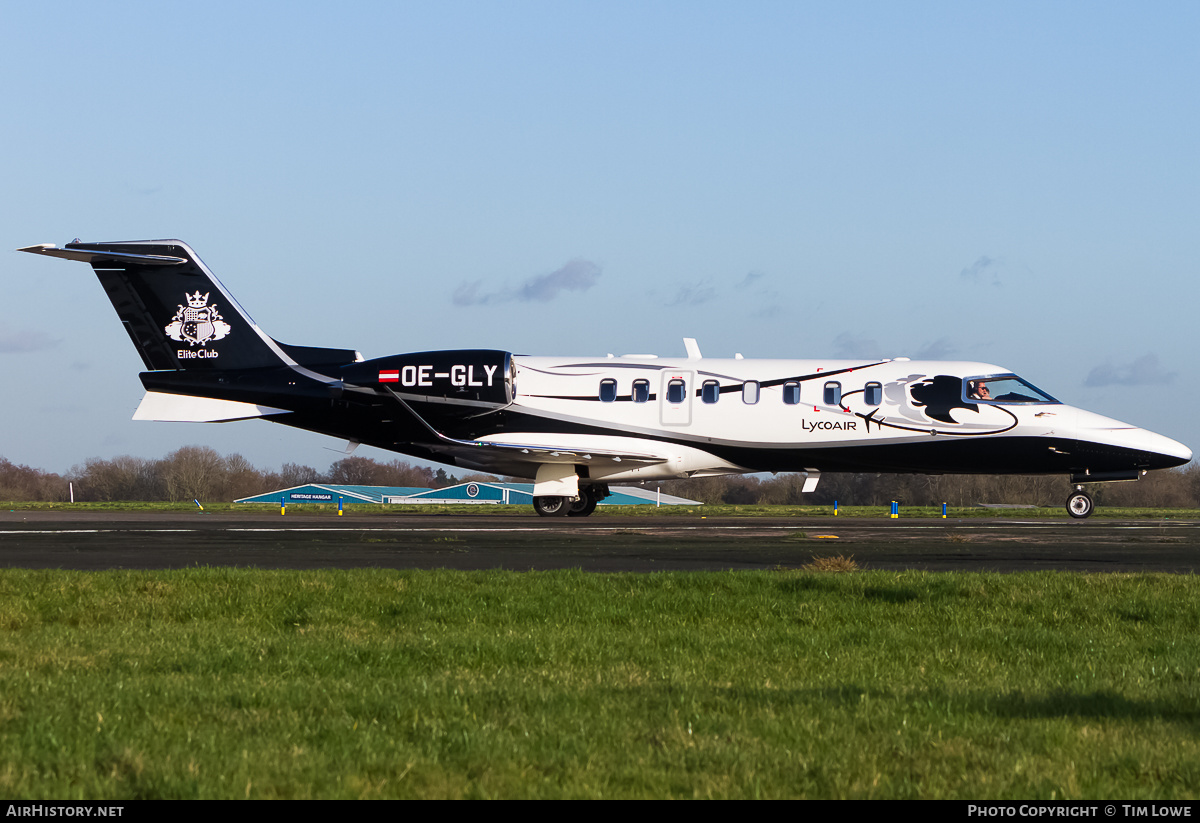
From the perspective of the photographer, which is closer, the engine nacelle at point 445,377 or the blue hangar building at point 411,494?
the engine nacelle at point 445,377

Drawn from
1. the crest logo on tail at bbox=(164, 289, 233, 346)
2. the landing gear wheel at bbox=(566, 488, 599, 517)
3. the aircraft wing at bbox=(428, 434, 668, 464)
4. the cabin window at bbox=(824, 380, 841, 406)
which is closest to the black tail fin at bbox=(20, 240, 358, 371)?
the crest logo on tail at bbox=(164, 289, 233, 346)

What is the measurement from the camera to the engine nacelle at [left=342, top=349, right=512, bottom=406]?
2970 cm

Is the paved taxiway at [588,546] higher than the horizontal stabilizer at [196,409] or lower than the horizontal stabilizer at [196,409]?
lower

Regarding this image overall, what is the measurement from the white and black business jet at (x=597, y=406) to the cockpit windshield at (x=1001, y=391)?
35mm

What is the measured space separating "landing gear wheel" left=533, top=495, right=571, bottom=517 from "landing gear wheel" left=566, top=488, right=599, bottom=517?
5.7 inches

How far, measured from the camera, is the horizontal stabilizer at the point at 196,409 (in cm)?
3073

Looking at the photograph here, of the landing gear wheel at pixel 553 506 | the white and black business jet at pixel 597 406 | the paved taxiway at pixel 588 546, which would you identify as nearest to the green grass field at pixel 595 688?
the paved taxiway at pixel 588 546

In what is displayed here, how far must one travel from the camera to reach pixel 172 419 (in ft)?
102

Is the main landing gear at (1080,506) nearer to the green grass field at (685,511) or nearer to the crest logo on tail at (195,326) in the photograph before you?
the green grass field at (685,511)

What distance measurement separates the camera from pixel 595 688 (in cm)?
672

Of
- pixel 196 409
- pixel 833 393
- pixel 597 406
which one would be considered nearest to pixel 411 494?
pixel 196 409

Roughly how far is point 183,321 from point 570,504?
11.7m

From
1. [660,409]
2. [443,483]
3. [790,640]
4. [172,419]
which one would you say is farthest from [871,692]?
[443,483]
